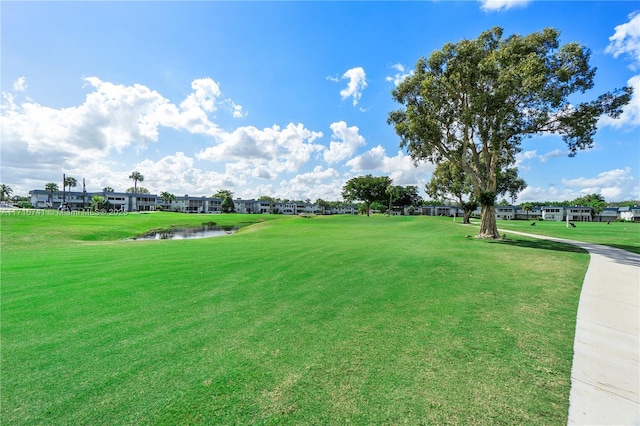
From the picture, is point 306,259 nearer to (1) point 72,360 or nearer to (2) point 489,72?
(1) point 72,360

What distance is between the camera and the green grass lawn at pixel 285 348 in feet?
10.3

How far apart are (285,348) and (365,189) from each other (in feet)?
277

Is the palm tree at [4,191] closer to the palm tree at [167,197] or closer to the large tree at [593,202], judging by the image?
the palm tree at [167,197]

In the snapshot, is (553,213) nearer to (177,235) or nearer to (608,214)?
(608,214)

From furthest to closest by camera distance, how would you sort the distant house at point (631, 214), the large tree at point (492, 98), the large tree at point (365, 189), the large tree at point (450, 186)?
the distant house at point (631, 214), the large tree at point (365, 189), the large tree at point (450, 186), the large tree at point (492, 98)

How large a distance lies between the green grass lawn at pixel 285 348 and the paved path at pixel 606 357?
6.9 inches

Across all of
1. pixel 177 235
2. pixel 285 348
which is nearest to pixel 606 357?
pixel 285 348

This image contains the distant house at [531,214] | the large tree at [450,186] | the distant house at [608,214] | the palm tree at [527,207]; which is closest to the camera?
the large tree at [450,186]

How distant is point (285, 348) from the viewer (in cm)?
444

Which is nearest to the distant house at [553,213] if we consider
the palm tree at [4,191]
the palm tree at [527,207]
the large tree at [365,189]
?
the palm tree at [527,207]

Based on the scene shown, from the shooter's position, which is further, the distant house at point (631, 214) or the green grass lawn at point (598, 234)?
the distant house at point (631, 214)

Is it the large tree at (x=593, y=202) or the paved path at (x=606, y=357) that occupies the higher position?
the large tree at (x=593, y=202)

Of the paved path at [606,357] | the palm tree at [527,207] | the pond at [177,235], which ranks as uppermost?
the palm tree at [527,207]

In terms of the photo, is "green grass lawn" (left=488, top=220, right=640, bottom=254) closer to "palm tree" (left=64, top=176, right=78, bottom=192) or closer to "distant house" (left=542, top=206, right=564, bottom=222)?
"distant house" (left=542, top=206, right=564, bottom=222)
